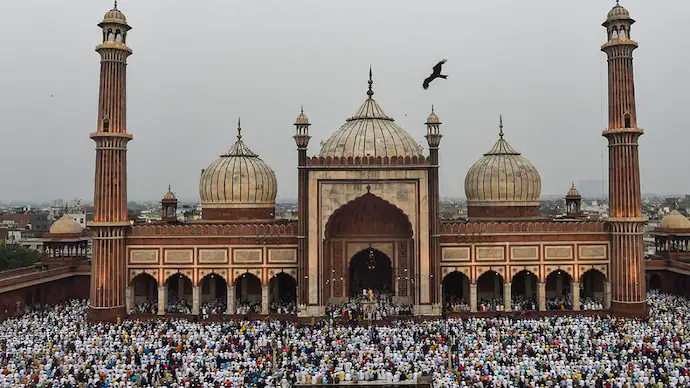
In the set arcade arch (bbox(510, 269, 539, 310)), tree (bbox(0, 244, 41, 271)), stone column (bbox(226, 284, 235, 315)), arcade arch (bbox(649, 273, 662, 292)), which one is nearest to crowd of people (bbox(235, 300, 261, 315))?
stone column (bbox(226, 284, 235, 315))

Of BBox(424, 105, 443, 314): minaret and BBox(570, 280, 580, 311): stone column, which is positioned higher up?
BBox(424, 105, 443, 314): minaret

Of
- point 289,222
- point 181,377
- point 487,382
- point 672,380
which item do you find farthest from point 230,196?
point 672,380

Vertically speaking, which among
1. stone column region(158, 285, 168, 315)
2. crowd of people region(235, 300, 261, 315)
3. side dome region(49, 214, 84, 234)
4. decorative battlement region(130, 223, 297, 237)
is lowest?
crowd of people region(235, 300, 261, 315)

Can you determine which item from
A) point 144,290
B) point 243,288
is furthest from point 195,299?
point 144,290

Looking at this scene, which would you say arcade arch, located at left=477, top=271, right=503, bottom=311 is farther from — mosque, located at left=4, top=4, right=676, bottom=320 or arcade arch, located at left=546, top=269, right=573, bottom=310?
arcade arch, located at left=546, top=269, right=573, bottom=310

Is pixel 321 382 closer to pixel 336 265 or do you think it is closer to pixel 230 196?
pixel 336 265

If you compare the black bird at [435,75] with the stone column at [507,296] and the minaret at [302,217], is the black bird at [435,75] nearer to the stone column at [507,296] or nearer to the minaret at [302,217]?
the minaret at [302,217]

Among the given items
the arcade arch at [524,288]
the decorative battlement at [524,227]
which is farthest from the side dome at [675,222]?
the arcade arch at [524,288]
